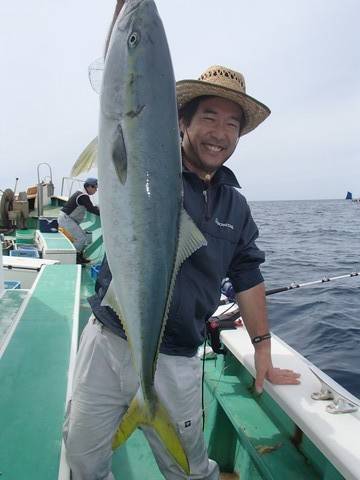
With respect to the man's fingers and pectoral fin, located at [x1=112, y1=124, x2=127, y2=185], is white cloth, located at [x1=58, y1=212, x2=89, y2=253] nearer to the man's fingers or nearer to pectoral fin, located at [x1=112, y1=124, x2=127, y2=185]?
the man's fingers

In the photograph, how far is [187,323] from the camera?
2.06 metres

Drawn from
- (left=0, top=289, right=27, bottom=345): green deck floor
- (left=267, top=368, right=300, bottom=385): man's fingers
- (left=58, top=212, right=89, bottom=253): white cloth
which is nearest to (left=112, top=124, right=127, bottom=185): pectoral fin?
(left=267, top=368, right=300, bottom=385): man's fingers

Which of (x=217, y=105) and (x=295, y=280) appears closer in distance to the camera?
(x=217, y=105)

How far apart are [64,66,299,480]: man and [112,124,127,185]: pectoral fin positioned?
795mm

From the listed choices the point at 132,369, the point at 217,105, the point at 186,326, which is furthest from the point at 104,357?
the point at 217,105

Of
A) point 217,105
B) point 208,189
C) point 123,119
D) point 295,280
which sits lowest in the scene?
point 295,280

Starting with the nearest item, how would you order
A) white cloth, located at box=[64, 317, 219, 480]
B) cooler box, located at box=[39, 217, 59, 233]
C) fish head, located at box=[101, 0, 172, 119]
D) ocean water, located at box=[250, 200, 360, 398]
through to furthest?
1. fish head, located at box=[101, 0, 172, 119]
2. white cloth, located at box=[64, 317, 219, 480]
3. ocean water, located at box=[250, 200, 360, 398]
4. cooler box, located at box=[39, 217, 59, 233]

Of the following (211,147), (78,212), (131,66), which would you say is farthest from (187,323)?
(78,212)

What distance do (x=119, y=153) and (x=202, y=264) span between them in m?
0.92

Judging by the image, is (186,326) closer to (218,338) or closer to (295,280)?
(218,338)

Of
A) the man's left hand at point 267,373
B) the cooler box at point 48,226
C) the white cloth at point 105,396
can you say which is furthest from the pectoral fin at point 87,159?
the cooler box at point 48,226

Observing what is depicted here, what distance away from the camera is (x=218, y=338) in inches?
138

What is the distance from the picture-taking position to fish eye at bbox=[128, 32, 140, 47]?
136cm

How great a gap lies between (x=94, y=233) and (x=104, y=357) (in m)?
8.38
